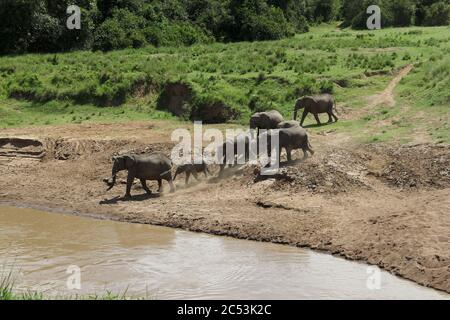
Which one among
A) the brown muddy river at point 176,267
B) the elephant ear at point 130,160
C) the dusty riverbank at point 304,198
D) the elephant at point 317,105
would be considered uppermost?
the elephant at point 317,105

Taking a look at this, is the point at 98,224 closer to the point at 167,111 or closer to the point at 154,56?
the point at 167,111

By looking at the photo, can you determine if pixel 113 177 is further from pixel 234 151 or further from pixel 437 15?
pixel 437 15

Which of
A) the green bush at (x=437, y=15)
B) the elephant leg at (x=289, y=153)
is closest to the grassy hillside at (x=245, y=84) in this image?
the elephant leg at (x=289, y=153)

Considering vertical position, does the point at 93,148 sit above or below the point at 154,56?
below

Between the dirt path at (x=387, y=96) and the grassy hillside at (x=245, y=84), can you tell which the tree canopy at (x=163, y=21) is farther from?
the dirt path at (x=387, y=96)

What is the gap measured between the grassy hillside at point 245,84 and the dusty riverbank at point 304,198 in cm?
228

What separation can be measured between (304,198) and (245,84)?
432 inches

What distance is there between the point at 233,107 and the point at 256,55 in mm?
7997

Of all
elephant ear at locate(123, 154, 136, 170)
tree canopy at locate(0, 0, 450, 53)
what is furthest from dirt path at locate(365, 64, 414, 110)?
tree canopy at locate(0, 0, 450, 53)

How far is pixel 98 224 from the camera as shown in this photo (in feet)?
59.0

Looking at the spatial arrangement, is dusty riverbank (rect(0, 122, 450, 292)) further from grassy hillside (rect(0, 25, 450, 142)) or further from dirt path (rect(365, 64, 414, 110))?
dirt path (rect(365, 64, 414, 110))

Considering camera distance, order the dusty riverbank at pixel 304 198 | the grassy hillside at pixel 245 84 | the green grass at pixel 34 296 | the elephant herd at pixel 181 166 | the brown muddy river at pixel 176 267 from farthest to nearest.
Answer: the grassy hillside at pixel 245 84, the elephant herd at pixel 181 166, the dusty riverbank at pixel 304 198, the brown muddy river at pixel 176 267, the green grass at pixel 34 296

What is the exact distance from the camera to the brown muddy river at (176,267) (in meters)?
12.8
